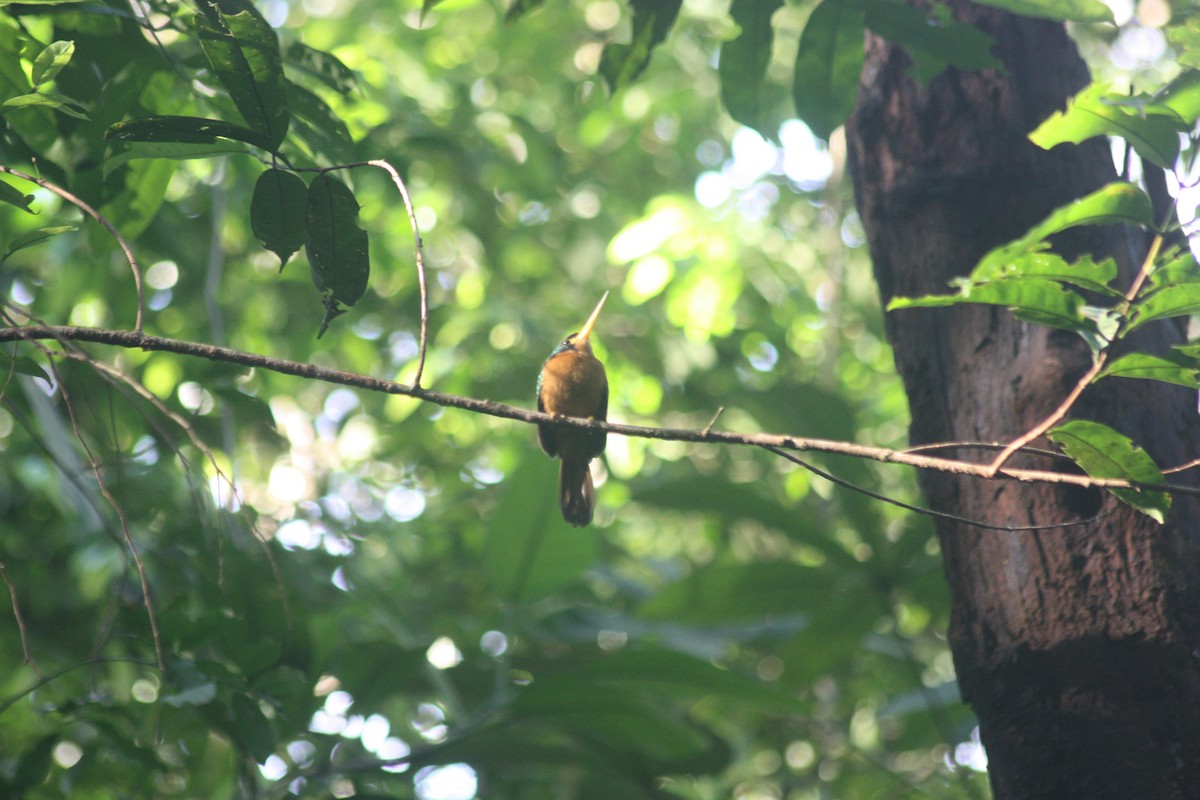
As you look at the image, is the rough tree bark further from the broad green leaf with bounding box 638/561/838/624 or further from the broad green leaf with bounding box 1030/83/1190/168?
the broad green leaf with bounding box 638/561/838/624

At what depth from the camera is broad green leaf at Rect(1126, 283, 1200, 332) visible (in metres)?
1.15

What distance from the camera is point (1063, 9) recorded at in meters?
1.62

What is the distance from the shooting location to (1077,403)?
5.16 feet

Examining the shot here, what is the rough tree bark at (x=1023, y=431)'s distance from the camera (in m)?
1.40

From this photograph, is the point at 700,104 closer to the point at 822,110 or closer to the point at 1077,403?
the point at 822,110

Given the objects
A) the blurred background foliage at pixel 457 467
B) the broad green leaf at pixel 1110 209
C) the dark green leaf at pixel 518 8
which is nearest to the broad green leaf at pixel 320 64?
the blurred background foliage at pixel 457 467

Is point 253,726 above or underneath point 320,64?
underneath

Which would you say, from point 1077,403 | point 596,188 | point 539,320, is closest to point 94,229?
point 1077,403

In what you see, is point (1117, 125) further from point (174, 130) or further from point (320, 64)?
point (320, 64)

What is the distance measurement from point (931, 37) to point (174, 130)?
1254mm

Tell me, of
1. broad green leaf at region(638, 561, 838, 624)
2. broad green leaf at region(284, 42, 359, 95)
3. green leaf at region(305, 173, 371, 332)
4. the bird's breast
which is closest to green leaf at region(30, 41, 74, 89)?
green leaf at region(305, 173, 371, 332)

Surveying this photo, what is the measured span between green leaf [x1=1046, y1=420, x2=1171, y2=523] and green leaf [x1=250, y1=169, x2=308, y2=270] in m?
1.03

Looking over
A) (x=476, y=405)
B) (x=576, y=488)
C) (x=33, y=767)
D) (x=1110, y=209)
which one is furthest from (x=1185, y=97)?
(x=33, y=767)

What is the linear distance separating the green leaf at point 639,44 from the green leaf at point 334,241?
0.93m
